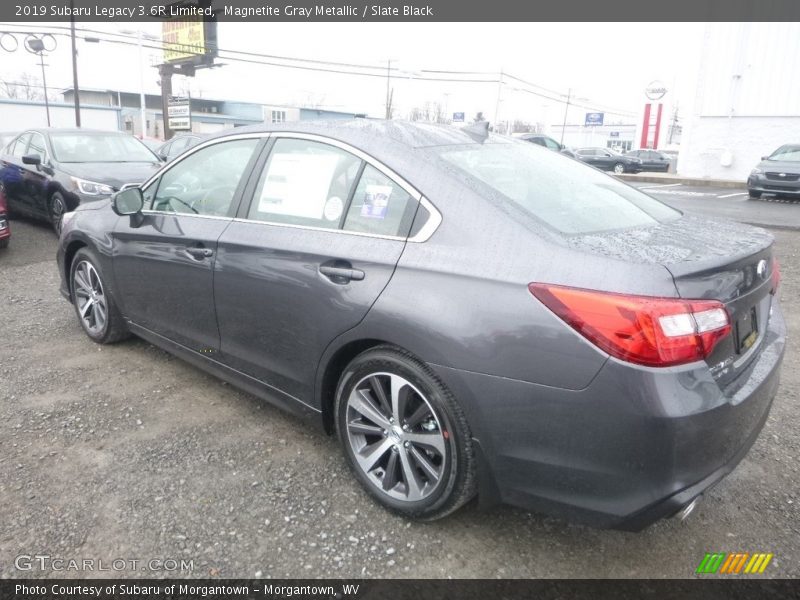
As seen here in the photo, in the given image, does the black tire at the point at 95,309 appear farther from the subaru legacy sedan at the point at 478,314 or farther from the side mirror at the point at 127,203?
the subaru legacy sedan at the point at 478,314

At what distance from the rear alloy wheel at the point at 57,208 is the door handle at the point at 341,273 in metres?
6.35

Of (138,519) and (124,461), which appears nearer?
(138,519)

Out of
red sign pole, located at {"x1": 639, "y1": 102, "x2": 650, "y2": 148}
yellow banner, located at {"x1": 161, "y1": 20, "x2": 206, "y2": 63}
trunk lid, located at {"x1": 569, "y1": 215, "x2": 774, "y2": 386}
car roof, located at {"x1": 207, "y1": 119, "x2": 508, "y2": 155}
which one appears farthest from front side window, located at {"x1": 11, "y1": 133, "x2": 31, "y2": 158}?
red sign pole, located at {"x1": 639, "y1": 102, "x2": 650, "y2": 148}

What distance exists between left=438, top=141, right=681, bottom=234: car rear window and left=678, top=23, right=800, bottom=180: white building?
77.1 ft

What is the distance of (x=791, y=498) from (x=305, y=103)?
79394 mm

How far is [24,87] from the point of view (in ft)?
238

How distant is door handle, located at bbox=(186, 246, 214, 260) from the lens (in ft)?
9.88

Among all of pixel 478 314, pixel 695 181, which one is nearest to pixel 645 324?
pixel 478 314

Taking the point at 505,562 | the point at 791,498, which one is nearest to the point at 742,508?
the point at 791,498

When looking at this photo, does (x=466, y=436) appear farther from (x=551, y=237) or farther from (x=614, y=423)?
(x=551, y=237)

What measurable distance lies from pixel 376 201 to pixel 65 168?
6.74 meters

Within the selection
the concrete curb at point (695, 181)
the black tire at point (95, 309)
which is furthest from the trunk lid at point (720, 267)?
the concrete curb at point (695, 181)

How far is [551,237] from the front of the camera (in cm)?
201

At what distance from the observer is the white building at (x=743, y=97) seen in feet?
69.7
